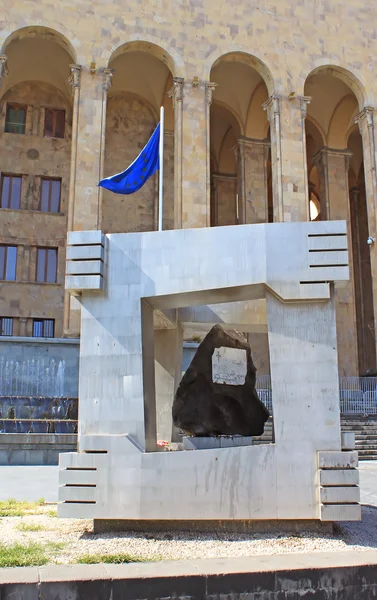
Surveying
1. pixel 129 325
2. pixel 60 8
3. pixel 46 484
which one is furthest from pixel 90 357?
pixel 60 8

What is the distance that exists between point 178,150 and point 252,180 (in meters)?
6.95

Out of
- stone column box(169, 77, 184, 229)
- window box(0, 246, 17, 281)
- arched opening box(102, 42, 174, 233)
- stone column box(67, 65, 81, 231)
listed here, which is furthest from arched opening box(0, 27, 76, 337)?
stone column box(169, 77, 184, 229)

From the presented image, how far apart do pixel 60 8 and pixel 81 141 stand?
6290 mm

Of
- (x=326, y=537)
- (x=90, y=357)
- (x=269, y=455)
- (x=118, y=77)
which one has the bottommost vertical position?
(x=326, y=537)

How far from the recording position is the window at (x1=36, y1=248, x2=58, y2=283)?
99.2 ft

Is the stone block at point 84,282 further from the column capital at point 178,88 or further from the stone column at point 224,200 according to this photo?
the stone column at point 224,200

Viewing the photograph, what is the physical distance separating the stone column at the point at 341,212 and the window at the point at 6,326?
54.0 ft

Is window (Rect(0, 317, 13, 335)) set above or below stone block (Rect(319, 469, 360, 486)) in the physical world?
above

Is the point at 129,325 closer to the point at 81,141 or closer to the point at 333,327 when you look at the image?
the point at 333,327

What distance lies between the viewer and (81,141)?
25.6 metres

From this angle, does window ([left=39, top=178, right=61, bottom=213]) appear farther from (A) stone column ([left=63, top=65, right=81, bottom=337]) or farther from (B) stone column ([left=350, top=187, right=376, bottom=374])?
(B) stone column ([left=350, top=187, right=376, bottom=374])

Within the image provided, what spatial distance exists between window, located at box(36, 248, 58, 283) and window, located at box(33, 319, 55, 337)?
6.93 feet

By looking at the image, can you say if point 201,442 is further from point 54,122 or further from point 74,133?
point 54,122

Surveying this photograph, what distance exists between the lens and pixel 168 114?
105 feet
